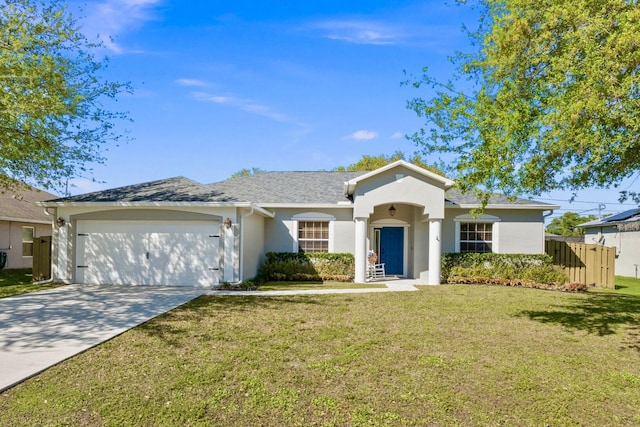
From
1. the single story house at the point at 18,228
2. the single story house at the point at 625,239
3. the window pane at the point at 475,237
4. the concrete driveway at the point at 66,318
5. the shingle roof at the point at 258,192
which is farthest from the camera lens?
the single story house at the point at 625,239

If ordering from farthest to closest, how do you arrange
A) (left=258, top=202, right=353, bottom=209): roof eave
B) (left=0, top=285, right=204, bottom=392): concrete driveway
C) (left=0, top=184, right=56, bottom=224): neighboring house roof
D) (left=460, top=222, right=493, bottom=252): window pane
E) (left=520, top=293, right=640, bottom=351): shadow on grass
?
(left=0, top=184, right=56, bottom=224): neighboring house roof < (left=460, top=222, right=493, bottom=252): window pane < (left=258, top=202, right=353, bottom=209): roof eave < (left=520, top=293, right=640, bottom=351): shadow on grass < (left=0, top=285, right=204, bottom=392): concrete driveway

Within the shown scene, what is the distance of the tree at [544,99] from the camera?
6188mm

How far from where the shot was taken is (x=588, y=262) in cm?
1617

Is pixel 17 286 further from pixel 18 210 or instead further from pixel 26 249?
pixel 18 210

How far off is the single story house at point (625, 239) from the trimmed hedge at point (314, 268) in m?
16.5

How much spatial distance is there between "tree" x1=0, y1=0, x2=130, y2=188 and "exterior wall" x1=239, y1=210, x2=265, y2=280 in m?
5.81

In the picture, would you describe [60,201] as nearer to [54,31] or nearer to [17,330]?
[54,31]

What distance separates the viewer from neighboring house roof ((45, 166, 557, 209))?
46.2 feet

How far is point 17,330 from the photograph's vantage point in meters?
7.23

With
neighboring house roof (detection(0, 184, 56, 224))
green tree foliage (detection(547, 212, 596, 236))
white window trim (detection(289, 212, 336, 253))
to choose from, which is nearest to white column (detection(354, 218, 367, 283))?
white window trim (detection(289, 212, 336, 253))

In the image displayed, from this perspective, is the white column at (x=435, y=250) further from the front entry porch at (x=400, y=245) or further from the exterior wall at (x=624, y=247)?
the exterior wall at (x=624, y=247)

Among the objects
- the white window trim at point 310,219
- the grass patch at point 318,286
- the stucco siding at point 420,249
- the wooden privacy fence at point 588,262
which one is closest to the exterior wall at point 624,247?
the wooden privacy fence at point 588,262

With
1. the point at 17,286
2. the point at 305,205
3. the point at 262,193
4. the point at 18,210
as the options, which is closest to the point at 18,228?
the point at 18,210

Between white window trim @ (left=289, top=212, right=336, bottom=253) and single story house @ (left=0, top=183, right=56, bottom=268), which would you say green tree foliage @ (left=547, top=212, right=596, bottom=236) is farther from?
single story house @ (left=0, top=183, right=56, bottom=268)
